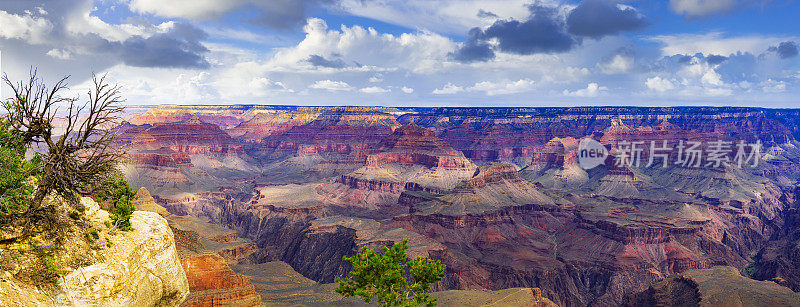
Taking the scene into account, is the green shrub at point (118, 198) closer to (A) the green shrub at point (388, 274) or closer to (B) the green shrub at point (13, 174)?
(B) the green shrub at point (13, 174)

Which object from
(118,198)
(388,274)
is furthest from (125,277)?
(388,274)

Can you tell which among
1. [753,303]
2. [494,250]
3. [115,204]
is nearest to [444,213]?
[494,250]

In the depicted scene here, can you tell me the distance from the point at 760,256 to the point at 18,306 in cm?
19727

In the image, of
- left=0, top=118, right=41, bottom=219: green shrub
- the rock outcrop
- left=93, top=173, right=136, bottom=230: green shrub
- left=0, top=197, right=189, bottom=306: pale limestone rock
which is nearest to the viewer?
left=0, top=197, right=189, bottom=306: pale limestone rock

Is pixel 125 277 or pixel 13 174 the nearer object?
pixel 13 174

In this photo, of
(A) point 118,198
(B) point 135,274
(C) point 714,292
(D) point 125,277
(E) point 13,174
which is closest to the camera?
(E) point 13,174

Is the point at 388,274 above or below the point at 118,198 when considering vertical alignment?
below

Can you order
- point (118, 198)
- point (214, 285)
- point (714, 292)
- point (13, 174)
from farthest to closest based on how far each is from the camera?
1. point (714, 292)
2. point (214, 285)
3. point (118, 198)
4. point (13, 174)

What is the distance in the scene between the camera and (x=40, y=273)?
74.6 feet

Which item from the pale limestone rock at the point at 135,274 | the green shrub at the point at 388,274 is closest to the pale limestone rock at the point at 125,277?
the pale limestone rock at the point at 135,274

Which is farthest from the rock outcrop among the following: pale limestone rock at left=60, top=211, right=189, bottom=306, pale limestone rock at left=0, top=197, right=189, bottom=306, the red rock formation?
pale limestone rock at left=0, top=197, right=189, bottom=306

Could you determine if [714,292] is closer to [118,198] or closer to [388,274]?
[388,274]

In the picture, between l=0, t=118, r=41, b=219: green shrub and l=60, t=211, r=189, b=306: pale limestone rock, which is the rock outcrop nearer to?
l=60, t=211, r=189, b=306: pale limestone rock

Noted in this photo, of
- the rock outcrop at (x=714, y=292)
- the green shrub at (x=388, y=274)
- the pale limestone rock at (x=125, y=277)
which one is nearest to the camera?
the pale limestone rock at (x=125, y=277)
